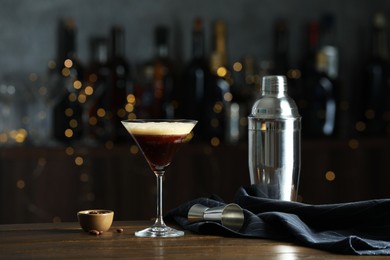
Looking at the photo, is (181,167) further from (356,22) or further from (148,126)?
(148,126)

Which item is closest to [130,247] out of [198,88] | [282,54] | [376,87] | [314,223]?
[314,223]

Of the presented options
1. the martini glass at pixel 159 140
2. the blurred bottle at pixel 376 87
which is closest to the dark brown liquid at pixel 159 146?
the martini glass at pixel 159 140

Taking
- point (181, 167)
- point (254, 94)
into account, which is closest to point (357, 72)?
point (254, 94)

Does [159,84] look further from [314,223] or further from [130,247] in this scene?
[130,247]

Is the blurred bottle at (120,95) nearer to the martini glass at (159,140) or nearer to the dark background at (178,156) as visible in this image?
the dark background at (178,156)

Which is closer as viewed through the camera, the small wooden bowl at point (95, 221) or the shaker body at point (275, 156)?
the small wooden bowl at point (95, 221)

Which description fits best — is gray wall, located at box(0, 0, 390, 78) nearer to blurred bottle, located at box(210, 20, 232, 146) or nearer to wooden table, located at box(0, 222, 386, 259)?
blurred bottle, located at box(210, 20, 232, 146)

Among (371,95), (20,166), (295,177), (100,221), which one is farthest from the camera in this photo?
(371,95)
